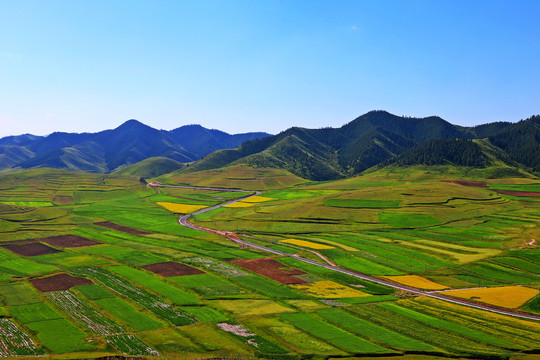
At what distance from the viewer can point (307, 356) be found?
5716 cm

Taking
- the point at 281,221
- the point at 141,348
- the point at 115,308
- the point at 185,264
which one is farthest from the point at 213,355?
the point at 281,221

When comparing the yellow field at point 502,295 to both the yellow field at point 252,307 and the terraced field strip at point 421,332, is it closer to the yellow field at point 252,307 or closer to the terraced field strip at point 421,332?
the terraced field strip at point 421,332

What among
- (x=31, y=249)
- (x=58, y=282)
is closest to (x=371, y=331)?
(x=58, y=282)

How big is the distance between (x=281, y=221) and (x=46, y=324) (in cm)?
12498

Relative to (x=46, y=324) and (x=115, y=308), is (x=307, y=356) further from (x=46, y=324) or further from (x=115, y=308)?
(x=46, y=324)

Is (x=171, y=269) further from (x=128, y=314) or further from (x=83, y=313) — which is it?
(x=83, y=313)

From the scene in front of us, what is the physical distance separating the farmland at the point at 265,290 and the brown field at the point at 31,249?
1.07 feet

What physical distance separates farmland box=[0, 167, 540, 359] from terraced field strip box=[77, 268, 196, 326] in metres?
0.36

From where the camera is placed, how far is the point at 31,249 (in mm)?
128875

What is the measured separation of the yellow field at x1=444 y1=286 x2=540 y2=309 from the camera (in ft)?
271

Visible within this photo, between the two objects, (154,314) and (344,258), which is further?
(344,258)

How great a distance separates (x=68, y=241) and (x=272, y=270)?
82423 mm

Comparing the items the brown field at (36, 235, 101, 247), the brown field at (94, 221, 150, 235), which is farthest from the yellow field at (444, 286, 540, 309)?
the brown field at (94, 221, 150, 235)

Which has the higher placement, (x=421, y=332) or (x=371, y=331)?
(x=371, y=331)
